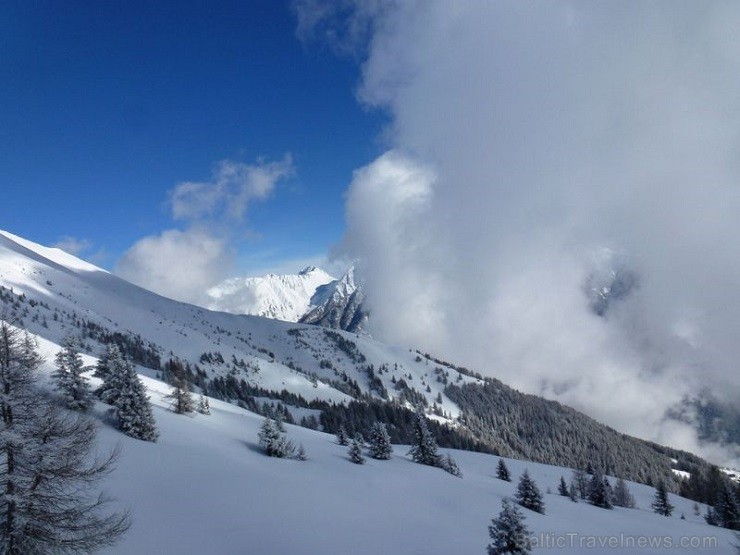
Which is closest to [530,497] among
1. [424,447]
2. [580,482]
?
[424,447]

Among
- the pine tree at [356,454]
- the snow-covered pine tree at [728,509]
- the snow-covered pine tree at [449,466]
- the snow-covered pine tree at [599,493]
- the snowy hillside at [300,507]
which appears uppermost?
the snow-covered pine tree at [728,509]

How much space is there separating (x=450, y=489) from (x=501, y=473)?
30.8 meters

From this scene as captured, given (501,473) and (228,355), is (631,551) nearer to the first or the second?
(501,473)

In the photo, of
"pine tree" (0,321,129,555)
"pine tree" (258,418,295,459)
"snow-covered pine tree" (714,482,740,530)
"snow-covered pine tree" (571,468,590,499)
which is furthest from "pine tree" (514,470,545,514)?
"snow-covered pine tree" (571,468,590,499)

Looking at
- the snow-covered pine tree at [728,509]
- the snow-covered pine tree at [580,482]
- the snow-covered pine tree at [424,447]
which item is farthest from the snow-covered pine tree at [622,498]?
the snow-covered pine tree at [424,447]

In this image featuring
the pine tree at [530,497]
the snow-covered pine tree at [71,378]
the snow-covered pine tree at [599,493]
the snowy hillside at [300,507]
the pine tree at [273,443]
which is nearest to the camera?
the snowy hillside at [300,507]

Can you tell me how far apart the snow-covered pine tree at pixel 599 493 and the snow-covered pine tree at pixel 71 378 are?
206 feet

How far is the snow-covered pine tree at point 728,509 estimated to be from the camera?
2156 inches

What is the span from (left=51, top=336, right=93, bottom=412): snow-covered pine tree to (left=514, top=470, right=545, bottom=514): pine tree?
140 feet

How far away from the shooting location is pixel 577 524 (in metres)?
37.9

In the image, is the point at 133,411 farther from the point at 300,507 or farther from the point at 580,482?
the point at 580,482

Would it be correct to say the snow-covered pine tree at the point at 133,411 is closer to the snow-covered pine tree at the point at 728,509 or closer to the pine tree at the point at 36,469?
the pine tree at the point at 36,469

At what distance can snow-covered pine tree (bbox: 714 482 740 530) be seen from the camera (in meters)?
54.8

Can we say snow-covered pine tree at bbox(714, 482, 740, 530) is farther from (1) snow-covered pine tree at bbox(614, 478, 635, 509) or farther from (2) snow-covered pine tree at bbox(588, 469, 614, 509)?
(1) snow-covered pine tree at bbox(614, 478, 635, 509)
